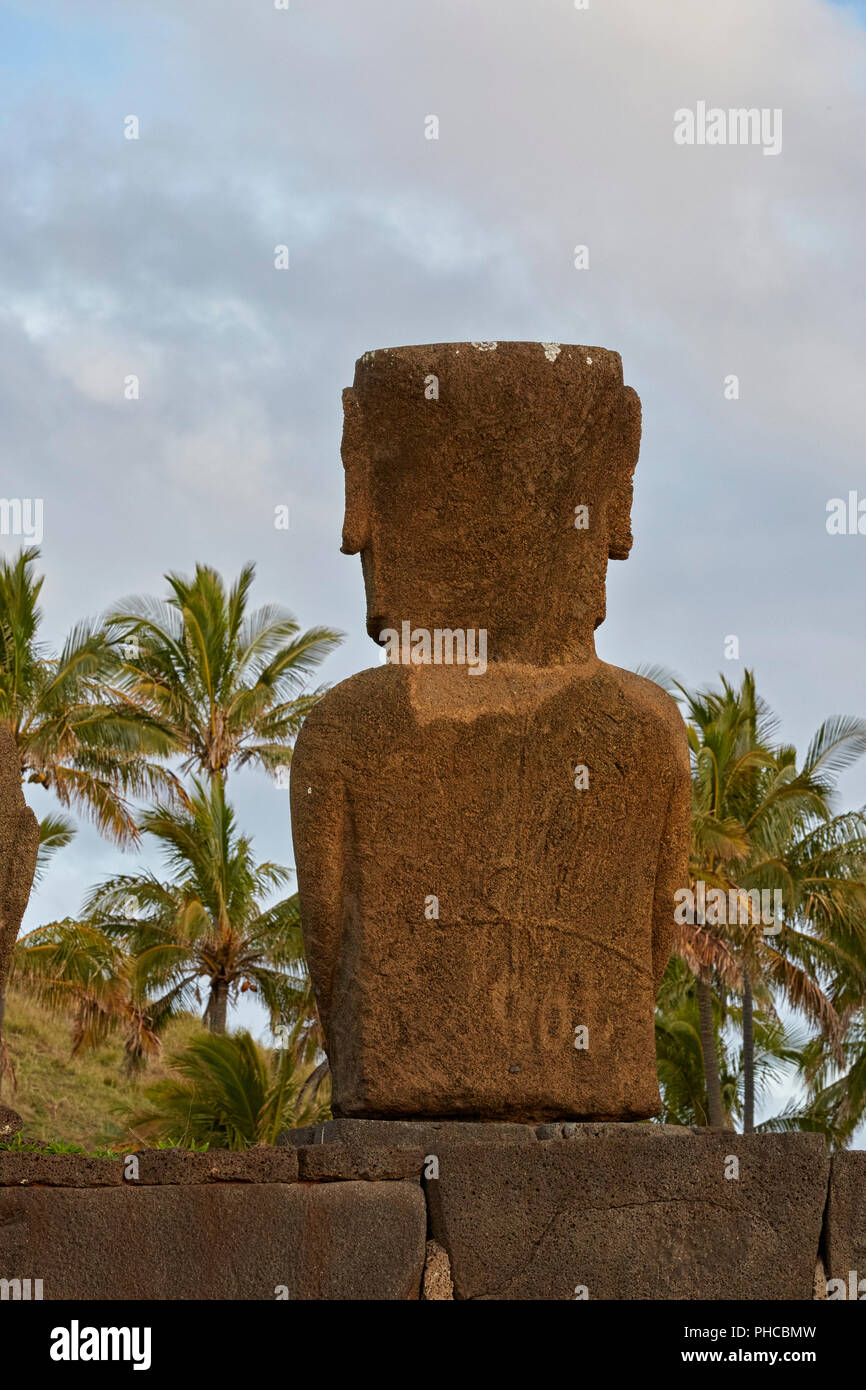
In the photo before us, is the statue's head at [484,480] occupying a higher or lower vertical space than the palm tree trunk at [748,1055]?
higher

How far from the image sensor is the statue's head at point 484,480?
5.82 meters

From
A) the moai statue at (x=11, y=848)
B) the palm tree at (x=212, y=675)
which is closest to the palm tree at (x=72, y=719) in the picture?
the palm tree at (x=212, y=675)

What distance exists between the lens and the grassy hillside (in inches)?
1128

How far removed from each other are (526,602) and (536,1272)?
2.09 metres

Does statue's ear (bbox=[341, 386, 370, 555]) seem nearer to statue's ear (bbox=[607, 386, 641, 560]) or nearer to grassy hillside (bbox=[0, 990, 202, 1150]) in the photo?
statue's ear (bbox=[607, 386, 641, 560])

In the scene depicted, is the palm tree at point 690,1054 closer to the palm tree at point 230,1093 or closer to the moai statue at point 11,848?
the palm tree at point 230,1093

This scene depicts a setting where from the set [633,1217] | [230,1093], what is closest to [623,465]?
[633,1217]

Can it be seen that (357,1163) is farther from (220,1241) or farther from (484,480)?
(484,480)

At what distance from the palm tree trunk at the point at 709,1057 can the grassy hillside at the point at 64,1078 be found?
9.39 m

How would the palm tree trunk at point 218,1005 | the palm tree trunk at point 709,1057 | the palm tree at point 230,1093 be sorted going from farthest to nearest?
the palm tree trunk at point 218,1005 < the palm tree trunk at point 709,1057 < the palm tree at point 230,1093

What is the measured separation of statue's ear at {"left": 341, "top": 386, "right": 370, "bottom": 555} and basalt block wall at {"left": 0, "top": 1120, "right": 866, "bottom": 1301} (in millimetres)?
1943

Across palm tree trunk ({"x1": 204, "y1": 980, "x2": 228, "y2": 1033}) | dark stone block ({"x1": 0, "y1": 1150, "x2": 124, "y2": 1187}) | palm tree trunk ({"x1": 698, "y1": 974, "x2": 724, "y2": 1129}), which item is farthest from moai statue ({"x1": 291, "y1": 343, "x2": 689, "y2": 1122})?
palm tree trunk ({"x1": 204, "y1": 980, "x2": 228, "y2": 1033})

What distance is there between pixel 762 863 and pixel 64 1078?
47.7 ft

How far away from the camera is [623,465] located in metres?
6.00
